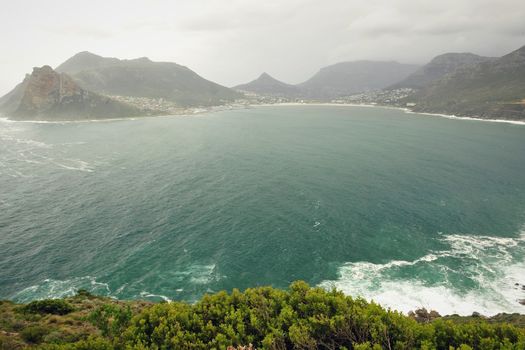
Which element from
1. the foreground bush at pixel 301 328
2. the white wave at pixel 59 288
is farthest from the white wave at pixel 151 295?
the foreground bush at pixel 301 328

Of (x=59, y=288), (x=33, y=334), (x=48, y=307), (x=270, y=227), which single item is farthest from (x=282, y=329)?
(x=59, y=288)

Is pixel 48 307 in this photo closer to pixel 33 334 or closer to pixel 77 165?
pixel 33 334

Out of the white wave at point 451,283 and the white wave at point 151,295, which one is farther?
the white wave at point 151,295

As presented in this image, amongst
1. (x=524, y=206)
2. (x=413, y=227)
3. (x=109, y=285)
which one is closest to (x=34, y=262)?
(x=109, y=285)

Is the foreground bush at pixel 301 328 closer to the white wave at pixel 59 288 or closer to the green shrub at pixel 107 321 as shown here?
the green shrub at pixel 107 321

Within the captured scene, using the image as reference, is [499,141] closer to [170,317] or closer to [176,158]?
[176,158]

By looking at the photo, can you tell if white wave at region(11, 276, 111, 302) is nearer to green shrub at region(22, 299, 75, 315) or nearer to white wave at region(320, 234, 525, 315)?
green shrub at region(22, 299, 75, 315)

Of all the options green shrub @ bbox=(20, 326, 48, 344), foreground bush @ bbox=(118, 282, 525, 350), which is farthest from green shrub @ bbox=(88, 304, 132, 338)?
green shrub @ bbox=(20, 326, 48, 344)
